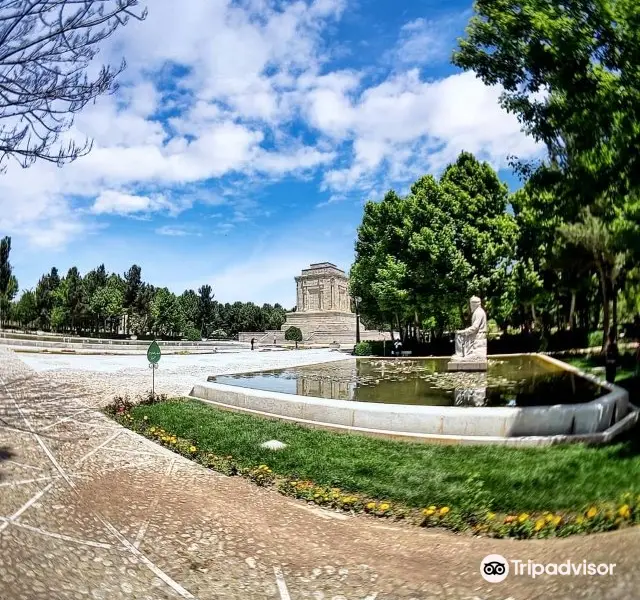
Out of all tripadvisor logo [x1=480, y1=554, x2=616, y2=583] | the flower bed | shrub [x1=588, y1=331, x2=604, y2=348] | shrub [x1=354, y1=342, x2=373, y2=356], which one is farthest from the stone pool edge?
shrub [x1=354, y1=342, x2=373, y2=356]

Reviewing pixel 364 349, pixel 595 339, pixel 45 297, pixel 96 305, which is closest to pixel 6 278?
pixel 45 297

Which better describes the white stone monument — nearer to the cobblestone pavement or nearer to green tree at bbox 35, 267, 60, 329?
the cobblestone pavement

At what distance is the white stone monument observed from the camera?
56.2 feet

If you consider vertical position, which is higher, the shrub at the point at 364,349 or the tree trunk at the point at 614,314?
the tree trunk at the point at 614,314

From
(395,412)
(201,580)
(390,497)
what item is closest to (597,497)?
(390,497)

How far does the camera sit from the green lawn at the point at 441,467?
554 centimetres

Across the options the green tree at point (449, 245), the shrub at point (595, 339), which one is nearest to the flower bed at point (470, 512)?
the green tree at point (449, 245)

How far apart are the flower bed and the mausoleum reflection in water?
14.6 ft

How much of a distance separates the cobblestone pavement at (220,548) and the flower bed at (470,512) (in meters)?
0.21

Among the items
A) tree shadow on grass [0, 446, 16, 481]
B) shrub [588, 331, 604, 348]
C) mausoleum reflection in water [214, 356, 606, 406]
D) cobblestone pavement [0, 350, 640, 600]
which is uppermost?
shrub [588, 331, 604, 348]

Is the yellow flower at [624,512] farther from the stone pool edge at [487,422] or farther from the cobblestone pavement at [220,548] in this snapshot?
the stone pool edge at [487,422]

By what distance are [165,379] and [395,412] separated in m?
12.2

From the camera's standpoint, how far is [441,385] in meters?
13.4

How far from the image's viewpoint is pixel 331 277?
8138 centimetres
